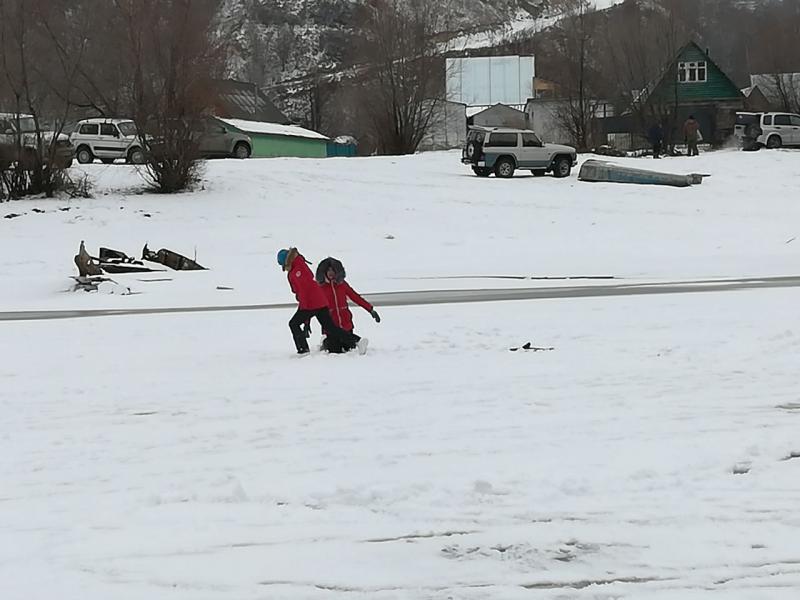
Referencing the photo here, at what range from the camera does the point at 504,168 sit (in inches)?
1497

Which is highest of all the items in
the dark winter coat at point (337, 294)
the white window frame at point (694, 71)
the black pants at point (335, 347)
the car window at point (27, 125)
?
the white window frame at point (694, 71)

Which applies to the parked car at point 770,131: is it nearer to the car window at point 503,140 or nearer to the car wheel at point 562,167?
the car wheel at point 562,167

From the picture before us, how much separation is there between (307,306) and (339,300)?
424 millimetres

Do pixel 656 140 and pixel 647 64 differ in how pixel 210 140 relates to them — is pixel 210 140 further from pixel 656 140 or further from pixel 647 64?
pixel 647 64

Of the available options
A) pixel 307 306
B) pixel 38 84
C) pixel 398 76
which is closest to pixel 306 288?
pixel 307 306

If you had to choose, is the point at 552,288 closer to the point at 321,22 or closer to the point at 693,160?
the point at 693,160

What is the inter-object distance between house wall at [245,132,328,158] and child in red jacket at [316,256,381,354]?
4864 centimetres

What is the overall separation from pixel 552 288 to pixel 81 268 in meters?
9.39

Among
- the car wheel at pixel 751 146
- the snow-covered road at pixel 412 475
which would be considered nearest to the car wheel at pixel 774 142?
the car wheel at pixel 751 146

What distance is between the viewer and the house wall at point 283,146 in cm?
6122

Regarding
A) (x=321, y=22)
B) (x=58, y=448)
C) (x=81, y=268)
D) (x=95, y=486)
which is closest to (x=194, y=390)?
(x=58, y=448)

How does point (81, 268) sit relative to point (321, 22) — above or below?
below

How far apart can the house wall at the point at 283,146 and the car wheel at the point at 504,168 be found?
24405 millimetres

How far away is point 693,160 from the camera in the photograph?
41.9 m
